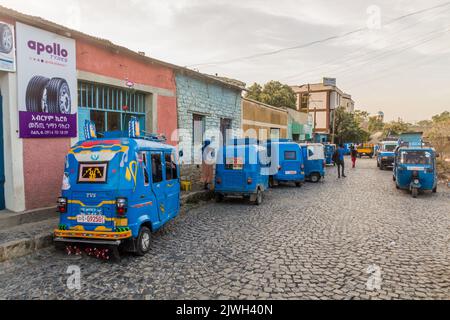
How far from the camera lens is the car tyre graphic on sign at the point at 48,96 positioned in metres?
7.14

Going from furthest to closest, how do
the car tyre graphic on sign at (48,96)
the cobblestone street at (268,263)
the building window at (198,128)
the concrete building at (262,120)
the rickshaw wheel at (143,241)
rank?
the concrete building at (262,120) < the building window at (198,128) < the car tyre graphic on sign at (48,96) < the rickshaw wheel at (143,241) < the cobblestone street at (268,263)

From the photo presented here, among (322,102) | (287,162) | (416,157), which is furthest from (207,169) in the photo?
(322,102)

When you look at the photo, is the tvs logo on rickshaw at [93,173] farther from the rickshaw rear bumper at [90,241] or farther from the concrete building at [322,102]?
the concrete building at [322,102]

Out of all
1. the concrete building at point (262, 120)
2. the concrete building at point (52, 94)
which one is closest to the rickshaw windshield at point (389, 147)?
the concrete building at point (262, 120)

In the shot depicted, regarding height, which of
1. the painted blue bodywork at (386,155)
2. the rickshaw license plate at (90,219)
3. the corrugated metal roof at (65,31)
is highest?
the corrugated metal roof at (65,31)

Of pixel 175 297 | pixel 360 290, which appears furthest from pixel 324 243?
pixel 175 297

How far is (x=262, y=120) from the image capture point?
22.2 metres

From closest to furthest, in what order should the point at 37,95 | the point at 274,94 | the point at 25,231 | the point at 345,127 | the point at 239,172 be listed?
the point at 25,231
the point at 37,95
the point at 239,172
the point at 274,94
the point at 345,127

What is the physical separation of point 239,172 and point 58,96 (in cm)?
565

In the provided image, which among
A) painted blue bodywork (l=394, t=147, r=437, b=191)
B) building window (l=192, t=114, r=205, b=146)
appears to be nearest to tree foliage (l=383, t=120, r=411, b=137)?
painted blue bodywork (l=394, t=147, r=437, b=191)

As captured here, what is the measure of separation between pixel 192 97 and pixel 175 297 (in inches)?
412

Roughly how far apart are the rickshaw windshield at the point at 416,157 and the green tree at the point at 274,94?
77.9 feet

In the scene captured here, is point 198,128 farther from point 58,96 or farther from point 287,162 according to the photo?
point 58,96

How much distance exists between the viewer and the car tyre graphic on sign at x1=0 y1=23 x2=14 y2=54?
650 cm
